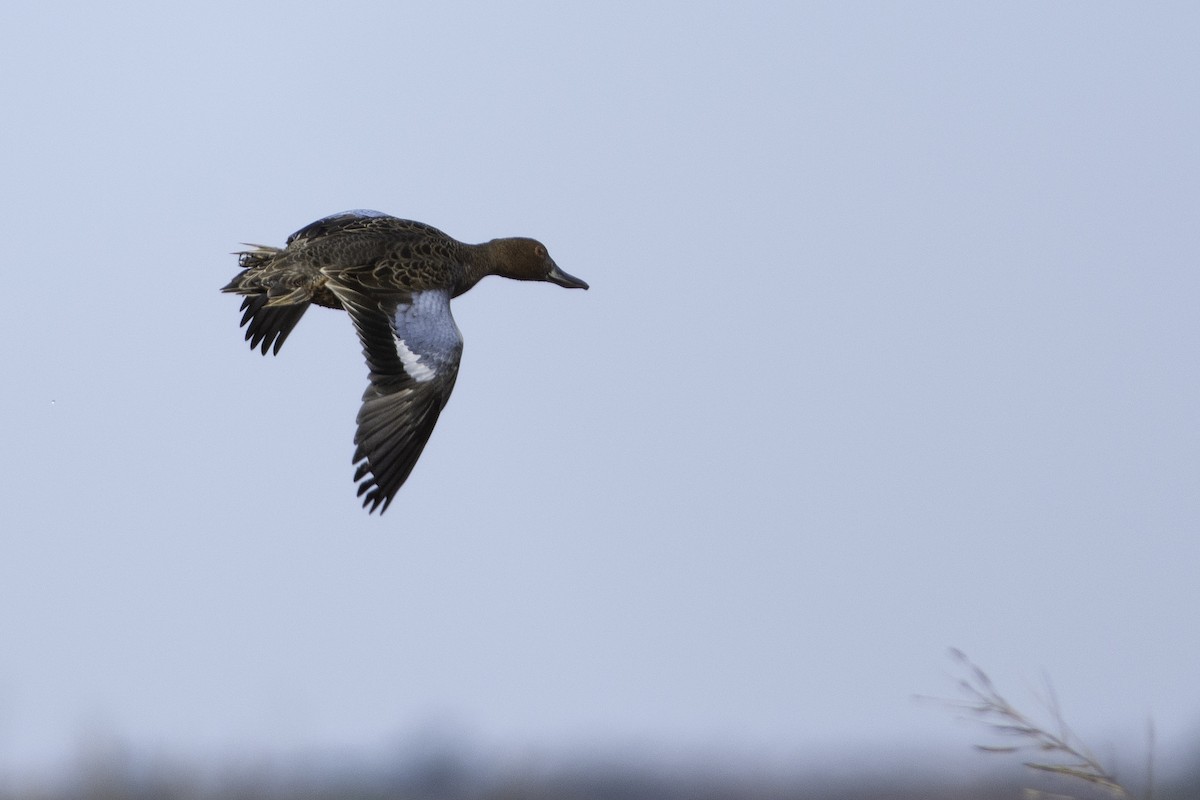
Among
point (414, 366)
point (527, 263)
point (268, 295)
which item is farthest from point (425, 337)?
point (527, 263)

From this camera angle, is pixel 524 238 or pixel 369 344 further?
pixel 524 238

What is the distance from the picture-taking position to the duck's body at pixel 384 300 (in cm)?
970

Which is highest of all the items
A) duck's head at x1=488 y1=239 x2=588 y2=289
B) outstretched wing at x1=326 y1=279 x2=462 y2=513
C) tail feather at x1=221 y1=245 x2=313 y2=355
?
duck's head at x1=488 y1=239 x2=588 y2=289

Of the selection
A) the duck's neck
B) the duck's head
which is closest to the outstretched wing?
the duck's neck

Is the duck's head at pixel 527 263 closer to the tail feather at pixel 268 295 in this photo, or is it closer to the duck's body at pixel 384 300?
the duck's body at pixel 384 300

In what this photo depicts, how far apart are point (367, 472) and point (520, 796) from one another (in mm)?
13645

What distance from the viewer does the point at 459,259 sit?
11.8 meters

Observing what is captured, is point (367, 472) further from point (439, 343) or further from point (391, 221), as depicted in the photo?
point (391, 221)

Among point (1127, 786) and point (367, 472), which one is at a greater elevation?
point (367, 472)

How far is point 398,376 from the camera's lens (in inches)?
391

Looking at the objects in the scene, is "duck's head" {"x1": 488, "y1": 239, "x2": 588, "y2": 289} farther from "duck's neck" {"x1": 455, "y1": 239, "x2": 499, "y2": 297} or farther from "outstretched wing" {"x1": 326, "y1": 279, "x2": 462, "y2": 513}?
"outstretched wing" {"x1": 326, "y1": 279, "x2": 462, "y2": 513}

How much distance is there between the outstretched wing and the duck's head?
1.94 meters

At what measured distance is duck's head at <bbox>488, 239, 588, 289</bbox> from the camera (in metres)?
12.7

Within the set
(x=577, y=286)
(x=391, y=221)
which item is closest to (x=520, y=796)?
(x=577, y=286)
